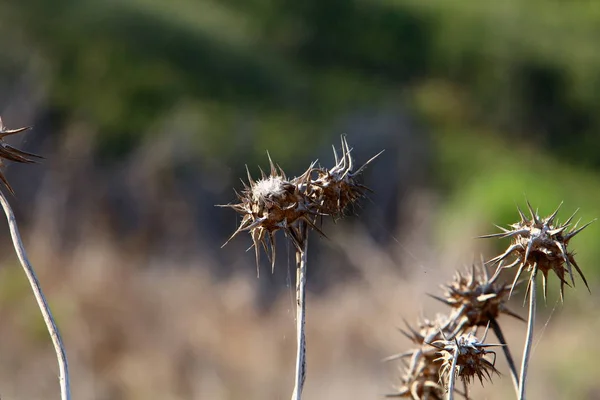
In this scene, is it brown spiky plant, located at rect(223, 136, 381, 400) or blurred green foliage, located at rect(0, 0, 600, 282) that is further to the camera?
blurred green foliage, located at rect(0, 0, 600, 282)

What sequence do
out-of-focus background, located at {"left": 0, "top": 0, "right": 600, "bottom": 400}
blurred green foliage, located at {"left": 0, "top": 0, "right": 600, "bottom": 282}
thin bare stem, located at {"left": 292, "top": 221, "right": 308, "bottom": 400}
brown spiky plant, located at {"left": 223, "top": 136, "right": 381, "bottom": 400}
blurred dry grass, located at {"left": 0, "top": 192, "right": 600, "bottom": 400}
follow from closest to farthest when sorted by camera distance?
thin bare stem, located at {"left": 292, "top": 221, "right": 308, "bottom": 400}, brown spiky plant, located at {"left": 223, "top": 136, "right": 381, "bottom": 400}, blurred dry grass, located at {"left": 0, "top": 192, "right": 600, "bottom": 400}, out-of-focus background, located at {"left": 0, "top": 0, "right": 600, "bottom": 400}, blurred green foliage, located at {"left": 0, "top": 0, "right": 600, "bottom": 282}

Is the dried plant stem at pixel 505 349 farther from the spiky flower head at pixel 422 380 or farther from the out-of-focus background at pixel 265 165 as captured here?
the out-of-focus background at pixel 265 165

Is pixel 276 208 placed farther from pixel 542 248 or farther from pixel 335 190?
pixel 542 248

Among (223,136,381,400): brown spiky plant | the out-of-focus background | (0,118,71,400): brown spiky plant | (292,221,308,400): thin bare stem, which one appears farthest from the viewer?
the out-of-focus background

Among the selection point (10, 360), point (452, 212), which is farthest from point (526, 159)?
point (10, 360)

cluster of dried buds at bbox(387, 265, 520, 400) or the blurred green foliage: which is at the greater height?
the blurred green foliage

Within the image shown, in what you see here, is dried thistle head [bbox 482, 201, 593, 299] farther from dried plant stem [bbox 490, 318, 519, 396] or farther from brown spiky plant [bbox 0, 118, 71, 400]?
brown spiky plant [bbox 0, 118, 71, 400]

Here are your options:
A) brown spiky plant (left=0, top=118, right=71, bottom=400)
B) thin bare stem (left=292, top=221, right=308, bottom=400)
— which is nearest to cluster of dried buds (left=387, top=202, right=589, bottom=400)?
thin bare stem (left=292, top=221, right=308, bottom=400)

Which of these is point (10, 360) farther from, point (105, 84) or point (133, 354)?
point (105, 84)
